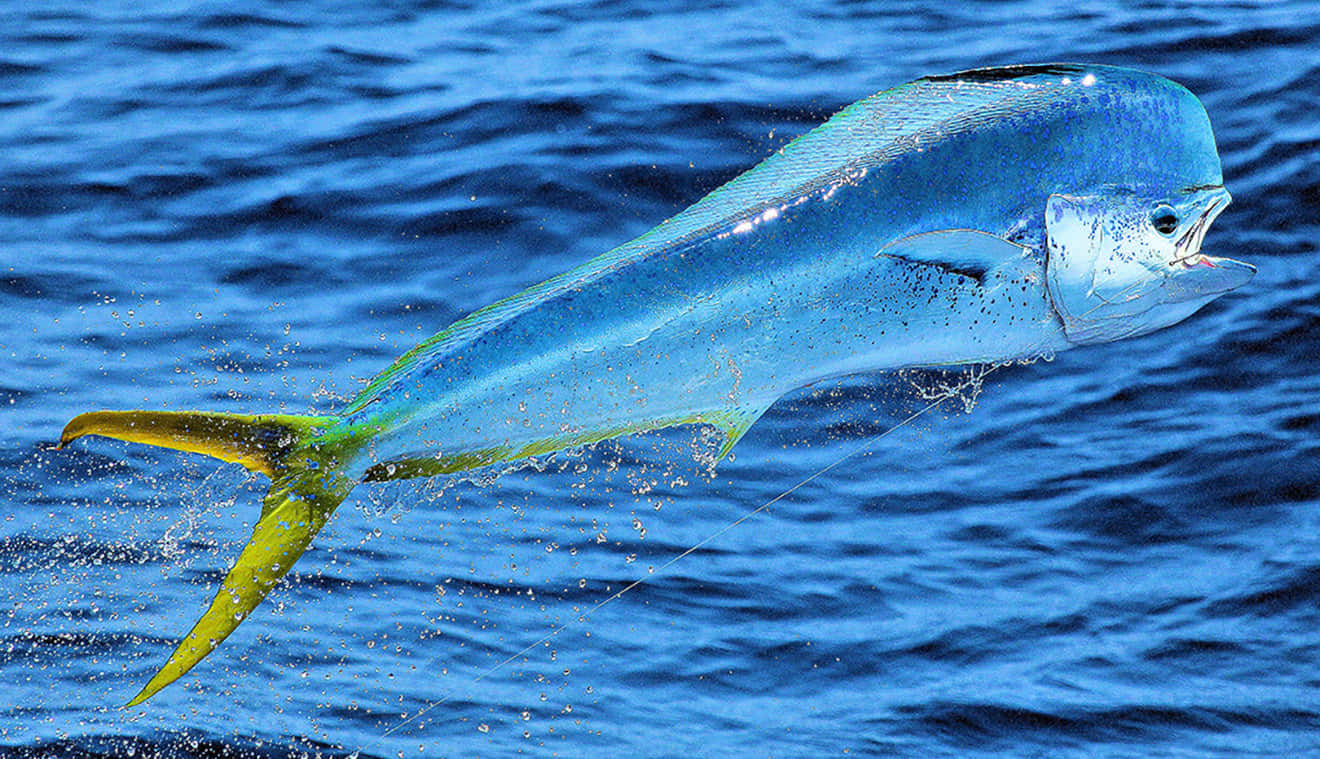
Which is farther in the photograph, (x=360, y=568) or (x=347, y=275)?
(x=347, y=275)

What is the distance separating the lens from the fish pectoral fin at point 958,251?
8.82 ft

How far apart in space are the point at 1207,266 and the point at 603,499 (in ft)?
9.29

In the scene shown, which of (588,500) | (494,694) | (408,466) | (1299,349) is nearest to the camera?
(408,466)

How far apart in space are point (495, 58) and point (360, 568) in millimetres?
5228

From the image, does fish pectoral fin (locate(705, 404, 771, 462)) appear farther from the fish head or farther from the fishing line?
the fishing line

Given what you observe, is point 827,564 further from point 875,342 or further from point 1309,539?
point 875,342

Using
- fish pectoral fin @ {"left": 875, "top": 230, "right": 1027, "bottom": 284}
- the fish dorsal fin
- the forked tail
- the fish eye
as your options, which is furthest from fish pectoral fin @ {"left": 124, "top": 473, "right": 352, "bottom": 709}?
the fish eye

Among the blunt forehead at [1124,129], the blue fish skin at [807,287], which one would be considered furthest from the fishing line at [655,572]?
the blue fish skin at [807,287]

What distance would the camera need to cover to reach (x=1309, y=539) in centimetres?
536

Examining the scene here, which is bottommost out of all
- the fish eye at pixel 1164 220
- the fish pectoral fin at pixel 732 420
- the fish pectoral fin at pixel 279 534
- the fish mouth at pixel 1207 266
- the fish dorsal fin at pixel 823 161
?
the fish pectoral fin at pixel 279 534

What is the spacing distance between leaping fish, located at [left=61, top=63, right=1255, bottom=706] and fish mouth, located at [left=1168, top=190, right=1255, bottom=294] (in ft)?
0.07

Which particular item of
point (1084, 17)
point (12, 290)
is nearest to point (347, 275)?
point (12, 290)

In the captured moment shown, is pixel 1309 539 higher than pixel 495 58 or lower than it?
lower

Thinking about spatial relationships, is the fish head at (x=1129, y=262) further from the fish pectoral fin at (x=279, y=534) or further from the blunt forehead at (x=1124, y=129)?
the fish pectoral fin at (x=279, y=534)
